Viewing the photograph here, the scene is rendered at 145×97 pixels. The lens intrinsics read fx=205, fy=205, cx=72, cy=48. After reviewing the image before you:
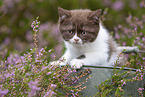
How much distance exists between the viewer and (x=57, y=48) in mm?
3309

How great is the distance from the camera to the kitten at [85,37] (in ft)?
6.48

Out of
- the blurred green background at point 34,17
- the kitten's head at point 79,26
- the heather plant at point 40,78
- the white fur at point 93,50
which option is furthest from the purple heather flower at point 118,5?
the heather plant at point 40,78

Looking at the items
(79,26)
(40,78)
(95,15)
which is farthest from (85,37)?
(40,78)

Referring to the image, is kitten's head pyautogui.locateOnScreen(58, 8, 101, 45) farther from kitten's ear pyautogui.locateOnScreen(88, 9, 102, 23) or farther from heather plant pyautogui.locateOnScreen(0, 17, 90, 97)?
heather plant pyautogui.locateOnScreen(0, 17, 90, 97)

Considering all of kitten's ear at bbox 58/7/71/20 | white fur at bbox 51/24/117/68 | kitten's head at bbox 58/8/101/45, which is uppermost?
kitten's ear at bbox 58/7/71/20

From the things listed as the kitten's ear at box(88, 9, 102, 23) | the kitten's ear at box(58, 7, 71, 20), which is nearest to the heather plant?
the kitten's ear at box(58, 7, 71, 20)

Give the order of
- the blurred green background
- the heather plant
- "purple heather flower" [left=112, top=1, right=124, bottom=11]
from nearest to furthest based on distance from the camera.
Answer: the heather plant → the blurred green background → "purple heather flower" [left=112, top=1, right=124, bottom=11]

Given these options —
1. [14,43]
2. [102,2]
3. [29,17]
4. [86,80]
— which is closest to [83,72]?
[86,80]

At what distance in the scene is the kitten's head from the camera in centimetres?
197

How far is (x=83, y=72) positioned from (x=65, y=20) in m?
0.75

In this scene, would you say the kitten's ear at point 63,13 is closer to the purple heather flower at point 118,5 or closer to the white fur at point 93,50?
the white fur at point 93,50

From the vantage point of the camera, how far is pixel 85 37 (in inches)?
78.5

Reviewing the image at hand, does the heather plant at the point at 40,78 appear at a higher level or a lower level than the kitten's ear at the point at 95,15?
lower

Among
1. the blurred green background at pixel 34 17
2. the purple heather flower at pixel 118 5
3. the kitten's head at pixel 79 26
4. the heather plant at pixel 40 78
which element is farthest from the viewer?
the purple heather flower at pixel 118 5
